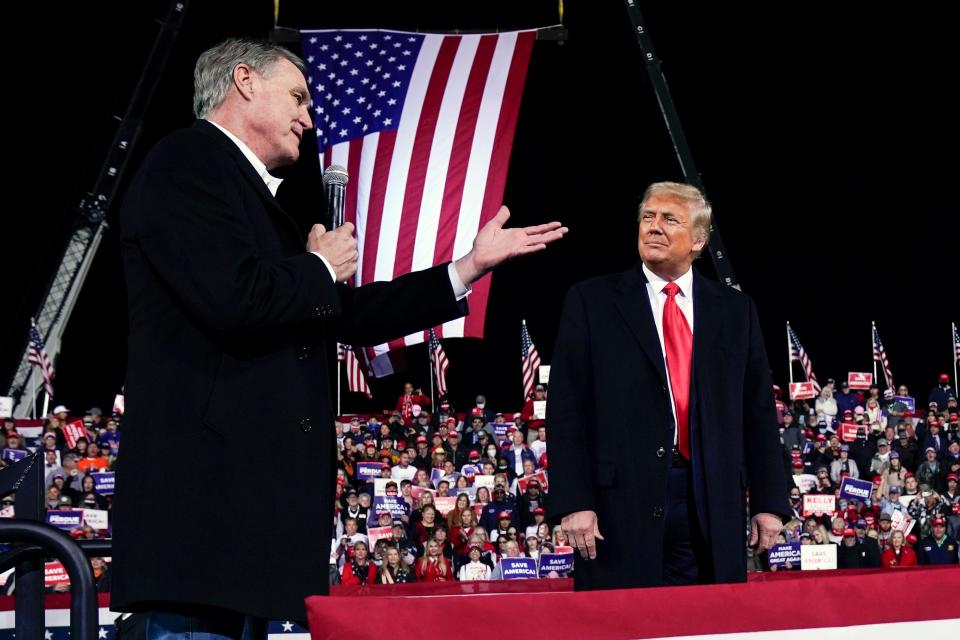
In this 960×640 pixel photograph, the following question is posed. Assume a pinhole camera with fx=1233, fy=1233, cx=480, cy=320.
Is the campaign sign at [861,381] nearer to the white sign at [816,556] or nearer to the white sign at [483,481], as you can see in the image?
the white sign at [483,481]

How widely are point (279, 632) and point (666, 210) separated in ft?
7.03

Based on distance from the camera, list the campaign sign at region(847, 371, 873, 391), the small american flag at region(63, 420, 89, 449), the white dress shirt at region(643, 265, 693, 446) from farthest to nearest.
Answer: the campaign sign at region(847, 371, 873, 391) < the small american flag at region(63, 420, 89, 449) < the white dress shirt at region(643, 265, 693, 446)

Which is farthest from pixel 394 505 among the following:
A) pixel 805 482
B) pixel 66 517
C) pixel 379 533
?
pixel 805 482

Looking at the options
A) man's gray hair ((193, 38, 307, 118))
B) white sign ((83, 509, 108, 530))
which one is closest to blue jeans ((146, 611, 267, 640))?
man's gray hair ((193, 38, 307, 118))

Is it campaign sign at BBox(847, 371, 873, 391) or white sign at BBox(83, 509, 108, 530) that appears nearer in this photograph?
white sign at BBox(83, 509, 108, 530)

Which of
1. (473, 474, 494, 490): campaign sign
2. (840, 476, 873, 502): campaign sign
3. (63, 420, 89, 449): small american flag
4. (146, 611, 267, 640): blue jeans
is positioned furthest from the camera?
(63, 420, 89, 449): small american flag

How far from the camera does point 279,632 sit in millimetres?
4496

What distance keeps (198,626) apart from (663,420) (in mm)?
1629

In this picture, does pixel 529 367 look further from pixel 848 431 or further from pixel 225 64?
pixel 225 64

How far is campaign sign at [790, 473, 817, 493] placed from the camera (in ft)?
52.5

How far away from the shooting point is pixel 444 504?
1408 centimetres

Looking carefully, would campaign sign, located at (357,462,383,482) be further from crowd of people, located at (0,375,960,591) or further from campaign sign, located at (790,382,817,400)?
campaign sign, located at (790,382,817,400)

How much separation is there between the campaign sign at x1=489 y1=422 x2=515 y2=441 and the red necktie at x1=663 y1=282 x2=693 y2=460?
14.2 meters

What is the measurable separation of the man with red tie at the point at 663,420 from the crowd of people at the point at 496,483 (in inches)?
277
